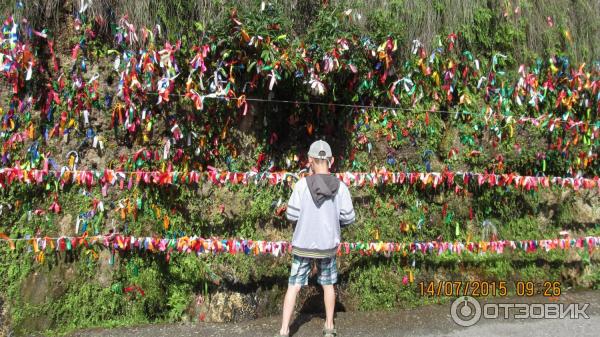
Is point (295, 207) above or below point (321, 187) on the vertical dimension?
below

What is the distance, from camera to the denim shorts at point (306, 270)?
413 cm

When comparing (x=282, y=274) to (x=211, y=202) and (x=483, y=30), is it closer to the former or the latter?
(x=211, y=202)

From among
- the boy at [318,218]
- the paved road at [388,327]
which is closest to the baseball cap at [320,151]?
the boy at [318,218]

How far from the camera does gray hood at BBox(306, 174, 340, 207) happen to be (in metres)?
4.00

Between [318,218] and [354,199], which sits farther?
[354,199]

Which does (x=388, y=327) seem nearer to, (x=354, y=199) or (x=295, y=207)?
(x=354, y=199)

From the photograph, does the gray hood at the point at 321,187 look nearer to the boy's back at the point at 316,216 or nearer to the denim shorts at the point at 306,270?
the boy's back at the point at 316,216

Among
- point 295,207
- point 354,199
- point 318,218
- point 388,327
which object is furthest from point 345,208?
point 388,327

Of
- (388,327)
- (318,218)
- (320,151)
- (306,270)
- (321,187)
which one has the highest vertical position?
(320,151)

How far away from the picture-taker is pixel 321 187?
3.99 m

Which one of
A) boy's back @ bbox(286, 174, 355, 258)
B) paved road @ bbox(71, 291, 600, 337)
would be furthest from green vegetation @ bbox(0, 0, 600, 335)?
boy's back @ bbox(286, 174, 355, 258)

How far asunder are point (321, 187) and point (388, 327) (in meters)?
1.60

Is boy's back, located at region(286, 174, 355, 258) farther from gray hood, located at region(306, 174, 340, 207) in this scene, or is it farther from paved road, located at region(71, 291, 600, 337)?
paved road, located at region(71, 291, 600, 337)

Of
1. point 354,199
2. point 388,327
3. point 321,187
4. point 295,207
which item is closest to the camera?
point 321,187
